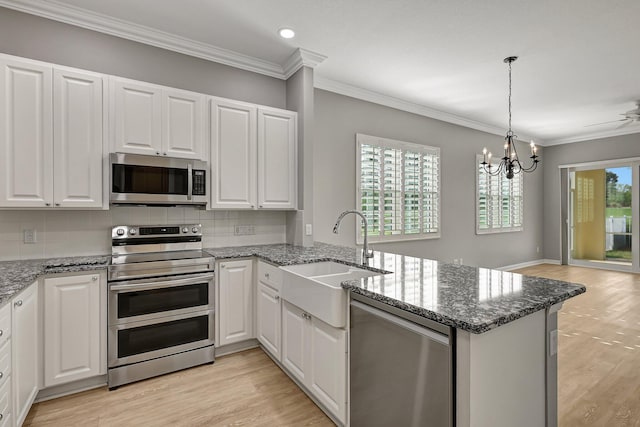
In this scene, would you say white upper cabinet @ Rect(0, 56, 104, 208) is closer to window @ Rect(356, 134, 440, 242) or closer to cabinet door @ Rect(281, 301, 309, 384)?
cabinet door @ Rect(281, 301, 309, 384)

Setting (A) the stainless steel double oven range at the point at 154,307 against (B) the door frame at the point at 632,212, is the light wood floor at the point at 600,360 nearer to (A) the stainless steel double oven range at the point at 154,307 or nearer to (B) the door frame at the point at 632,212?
(B) the door frame at the point at 632,212

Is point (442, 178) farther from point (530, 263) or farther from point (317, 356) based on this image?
point (317, 356)

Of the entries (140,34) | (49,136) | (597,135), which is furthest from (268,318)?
(597,135)

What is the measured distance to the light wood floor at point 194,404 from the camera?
6.64ft

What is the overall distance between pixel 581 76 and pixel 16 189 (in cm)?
572

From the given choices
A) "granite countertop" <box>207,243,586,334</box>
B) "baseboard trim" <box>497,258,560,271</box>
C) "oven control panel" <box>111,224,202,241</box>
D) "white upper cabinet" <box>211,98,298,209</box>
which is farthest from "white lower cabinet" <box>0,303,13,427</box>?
"baseboard trim" <box>497,258,560,271</box>

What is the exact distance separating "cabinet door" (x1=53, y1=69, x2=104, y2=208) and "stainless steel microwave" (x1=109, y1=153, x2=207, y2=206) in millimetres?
142

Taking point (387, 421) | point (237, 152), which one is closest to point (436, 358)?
point (387, 421)

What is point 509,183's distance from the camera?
6629 mm

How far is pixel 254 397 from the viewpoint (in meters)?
2.28

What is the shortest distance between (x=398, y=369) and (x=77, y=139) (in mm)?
2708

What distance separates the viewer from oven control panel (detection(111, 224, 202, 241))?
2732 millimetres

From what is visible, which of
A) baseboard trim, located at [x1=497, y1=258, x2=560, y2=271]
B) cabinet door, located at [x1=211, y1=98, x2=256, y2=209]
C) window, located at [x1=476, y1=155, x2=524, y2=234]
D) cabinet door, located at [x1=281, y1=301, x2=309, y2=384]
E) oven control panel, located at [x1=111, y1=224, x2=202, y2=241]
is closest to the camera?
cabinet door, located at [x1=281, y1=301, x2=309, y2=384]

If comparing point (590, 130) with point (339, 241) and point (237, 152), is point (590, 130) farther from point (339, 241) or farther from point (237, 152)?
point (237, 152)
